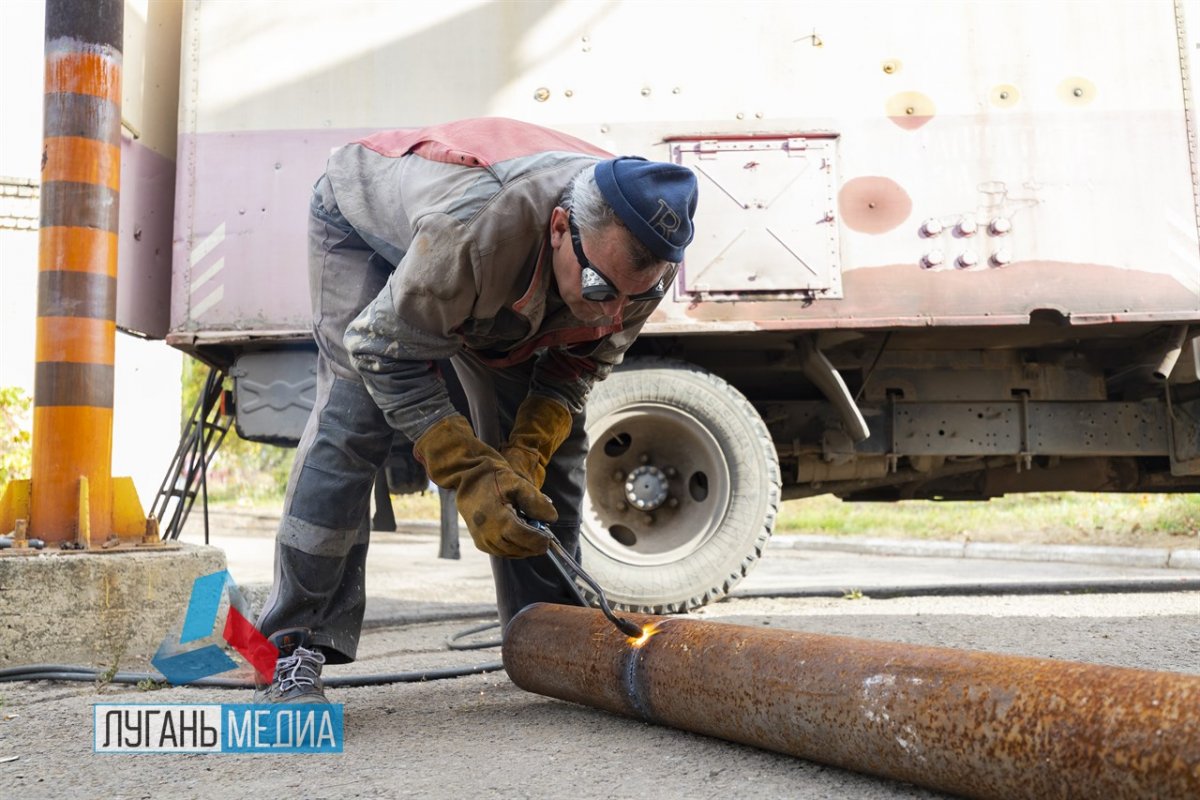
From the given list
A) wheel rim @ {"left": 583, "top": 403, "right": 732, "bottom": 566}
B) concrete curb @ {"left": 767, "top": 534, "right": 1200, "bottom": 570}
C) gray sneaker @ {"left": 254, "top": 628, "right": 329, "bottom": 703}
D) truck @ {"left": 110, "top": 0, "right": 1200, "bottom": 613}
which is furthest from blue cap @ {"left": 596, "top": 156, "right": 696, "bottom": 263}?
concrete curb @ {"left": 767, "top": 534, "right": 1200, "bottom": 570}

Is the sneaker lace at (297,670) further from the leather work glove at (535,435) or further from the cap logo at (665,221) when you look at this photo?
the cap logo at (665,221)

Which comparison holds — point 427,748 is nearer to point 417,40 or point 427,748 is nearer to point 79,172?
point 79,172

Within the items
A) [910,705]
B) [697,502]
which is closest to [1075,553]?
[697,502]

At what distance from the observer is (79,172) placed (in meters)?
3.41

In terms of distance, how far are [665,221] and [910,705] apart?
0.96 meters

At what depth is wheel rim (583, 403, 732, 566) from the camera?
4.20 metres

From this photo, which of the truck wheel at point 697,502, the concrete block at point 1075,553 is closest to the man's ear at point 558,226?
the truck wheel at point 697,502

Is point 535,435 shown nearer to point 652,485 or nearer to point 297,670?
point 297,670

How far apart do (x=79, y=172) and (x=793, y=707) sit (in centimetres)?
292

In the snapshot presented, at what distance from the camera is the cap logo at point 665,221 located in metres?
1.93

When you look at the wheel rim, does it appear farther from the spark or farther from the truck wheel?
the spark

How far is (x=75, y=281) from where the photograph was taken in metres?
3.42

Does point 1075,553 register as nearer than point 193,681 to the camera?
No

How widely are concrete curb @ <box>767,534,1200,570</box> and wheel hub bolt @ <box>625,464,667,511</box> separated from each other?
423 cm
